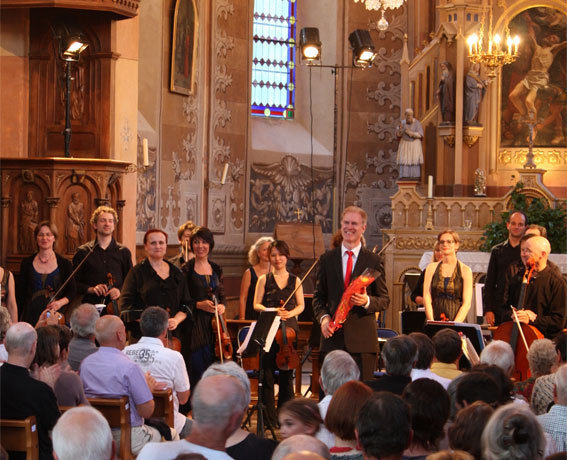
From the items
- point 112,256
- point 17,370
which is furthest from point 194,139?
point 17,370

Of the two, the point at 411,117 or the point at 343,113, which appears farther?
the point at 343,113

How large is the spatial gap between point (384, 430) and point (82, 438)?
0.98 m

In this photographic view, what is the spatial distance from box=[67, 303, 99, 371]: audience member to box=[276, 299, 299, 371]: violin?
226 centimetres

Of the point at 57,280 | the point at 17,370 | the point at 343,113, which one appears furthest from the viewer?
the point at 343,113

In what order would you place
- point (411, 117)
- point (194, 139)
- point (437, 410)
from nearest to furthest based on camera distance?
1. point (437, 410)
2. point (194, 139)
3. point (411, 117)

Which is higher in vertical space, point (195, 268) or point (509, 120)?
point (509, 120)

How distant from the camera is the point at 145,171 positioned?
13453mm

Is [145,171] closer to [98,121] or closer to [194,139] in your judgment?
[194,139]

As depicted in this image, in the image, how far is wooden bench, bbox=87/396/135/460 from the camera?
4.75 meters

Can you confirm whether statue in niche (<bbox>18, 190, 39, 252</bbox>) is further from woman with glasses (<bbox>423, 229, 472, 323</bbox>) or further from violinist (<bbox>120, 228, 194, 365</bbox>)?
woman with glasses (<bbox>423, 229, 472, 323</bbox>)

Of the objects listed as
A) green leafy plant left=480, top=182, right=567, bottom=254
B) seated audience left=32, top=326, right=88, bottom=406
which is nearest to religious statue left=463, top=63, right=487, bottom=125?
green leafy plant left=480, top=182, right=567, bottom=254

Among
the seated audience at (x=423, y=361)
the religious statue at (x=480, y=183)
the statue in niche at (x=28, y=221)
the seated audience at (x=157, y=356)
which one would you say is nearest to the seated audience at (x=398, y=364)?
the seated audience at (x=423, y=361)

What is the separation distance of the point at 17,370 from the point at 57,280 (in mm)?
3336

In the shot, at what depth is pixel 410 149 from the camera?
16.1 metres
